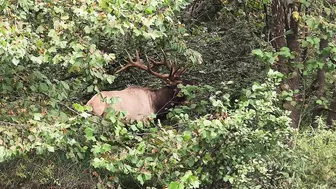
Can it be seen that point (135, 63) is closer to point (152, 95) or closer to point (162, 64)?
point (162, 64)

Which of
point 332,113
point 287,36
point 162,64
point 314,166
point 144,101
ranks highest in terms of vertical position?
point 287,36

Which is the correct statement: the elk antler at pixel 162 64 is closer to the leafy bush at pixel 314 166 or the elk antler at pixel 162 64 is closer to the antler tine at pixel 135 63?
the antler tine at pixel 135 63

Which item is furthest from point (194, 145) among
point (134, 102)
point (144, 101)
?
point (144, 101)

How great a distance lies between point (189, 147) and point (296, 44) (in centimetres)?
258

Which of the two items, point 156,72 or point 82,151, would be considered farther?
point 156,72

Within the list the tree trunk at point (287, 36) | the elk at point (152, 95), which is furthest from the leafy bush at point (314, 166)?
the elk at point (152, 95)

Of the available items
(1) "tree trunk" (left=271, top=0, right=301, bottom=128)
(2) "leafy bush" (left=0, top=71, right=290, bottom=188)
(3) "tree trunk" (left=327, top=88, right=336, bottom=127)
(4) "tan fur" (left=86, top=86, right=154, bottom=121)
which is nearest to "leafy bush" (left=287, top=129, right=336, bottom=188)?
(2) "leafy bush" (left=0, top=71, right=290, bottom=188)

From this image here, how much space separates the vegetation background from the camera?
4.59 m

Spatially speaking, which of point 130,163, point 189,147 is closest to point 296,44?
point 189,147

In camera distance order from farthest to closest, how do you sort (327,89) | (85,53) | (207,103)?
1. (327,89)
2. (207,103)
3. (85,53)

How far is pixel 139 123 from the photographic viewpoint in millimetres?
5051

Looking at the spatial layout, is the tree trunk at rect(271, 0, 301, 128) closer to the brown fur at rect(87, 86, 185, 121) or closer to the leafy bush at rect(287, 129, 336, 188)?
the leafy bush at rect(287, 129, 336, 188)

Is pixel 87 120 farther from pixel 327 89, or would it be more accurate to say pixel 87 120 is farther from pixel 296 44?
pixel 327 89

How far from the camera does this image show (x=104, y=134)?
5.18 meters
